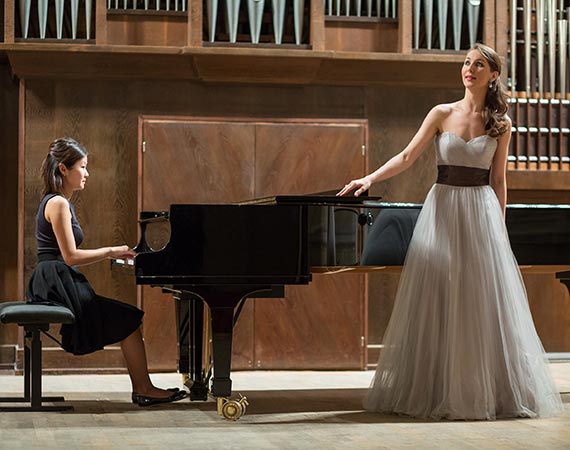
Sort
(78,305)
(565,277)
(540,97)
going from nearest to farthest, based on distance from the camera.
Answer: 1. (78,305)
2. (565,277)
3. (540,97)

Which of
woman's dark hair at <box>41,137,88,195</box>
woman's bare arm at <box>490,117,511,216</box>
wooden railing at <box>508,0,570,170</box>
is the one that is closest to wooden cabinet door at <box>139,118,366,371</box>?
wooden railing at <box>508,0,570,170</box>

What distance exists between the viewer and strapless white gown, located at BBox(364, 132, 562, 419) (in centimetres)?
509

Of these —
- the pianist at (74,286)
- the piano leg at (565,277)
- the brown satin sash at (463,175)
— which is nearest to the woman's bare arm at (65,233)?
the pianist at (74,286)

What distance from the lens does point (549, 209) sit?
566 cm

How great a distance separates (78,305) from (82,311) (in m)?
0.04

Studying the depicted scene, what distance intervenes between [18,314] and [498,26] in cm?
427

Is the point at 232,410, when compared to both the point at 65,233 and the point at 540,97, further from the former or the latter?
the point at 540,97

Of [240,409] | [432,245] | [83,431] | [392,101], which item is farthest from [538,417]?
[392,101]

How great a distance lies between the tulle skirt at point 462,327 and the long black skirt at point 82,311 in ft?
4.10

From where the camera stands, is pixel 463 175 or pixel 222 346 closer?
pixel 222 346

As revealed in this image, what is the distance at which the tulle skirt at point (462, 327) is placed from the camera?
5078 mm

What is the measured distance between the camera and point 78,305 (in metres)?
5.40

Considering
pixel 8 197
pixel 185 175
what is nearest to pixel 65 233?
pixel 185 175

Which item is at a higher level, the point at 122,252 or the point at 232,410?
the point at 122,252
